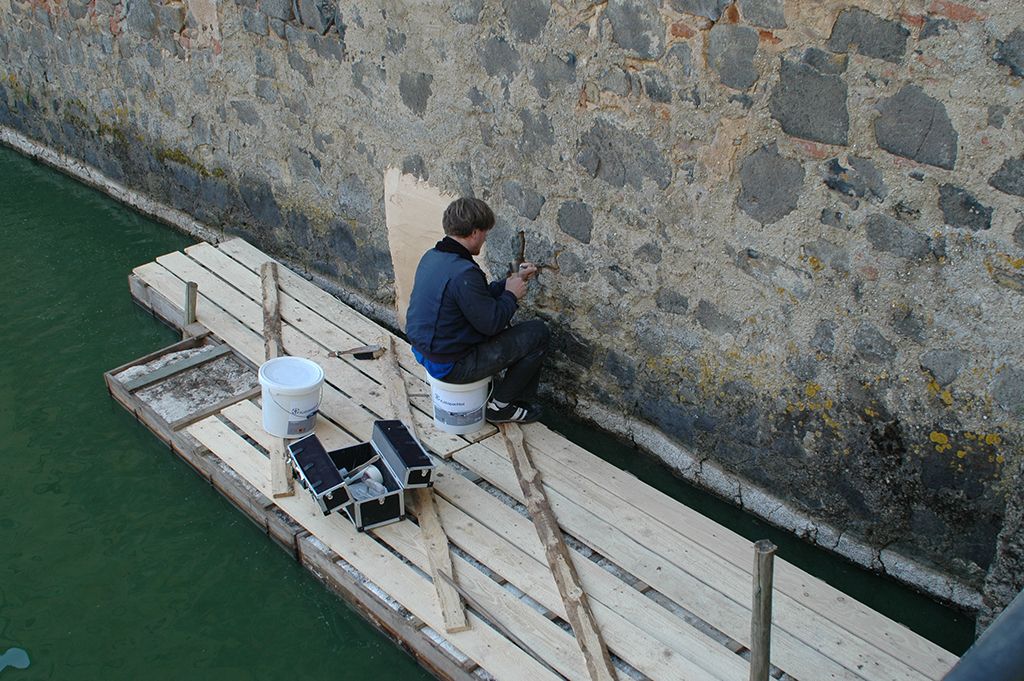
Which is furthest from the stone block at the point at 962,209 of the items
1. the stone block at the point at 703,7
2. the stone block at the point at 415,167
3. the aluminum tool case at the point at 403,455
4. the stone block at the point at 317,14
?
the stone block at the point at 317,14

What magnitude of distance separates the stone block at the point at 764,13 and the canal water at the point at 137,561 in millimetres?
2081

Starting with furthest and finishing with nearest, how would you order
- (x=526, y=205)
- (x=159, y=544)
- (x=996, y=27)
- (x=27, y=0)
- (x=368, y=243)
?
1. (x=27, y=0)
2. (x=368, y=243)
3. (x=526, y=205)
4. (x=159, y=544)
5. (x=996, y=27)

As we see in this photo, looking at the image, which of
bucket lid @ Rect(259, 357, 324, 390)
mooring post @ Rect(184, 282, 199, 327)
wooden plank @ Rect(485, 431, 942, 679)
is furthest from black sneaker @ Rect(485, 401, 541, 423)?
mooring post @ Rect(184, 282, 199, 327)

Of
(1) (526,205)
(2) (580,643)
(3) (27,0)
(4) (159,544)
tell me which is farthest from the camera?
(3) (27,0)

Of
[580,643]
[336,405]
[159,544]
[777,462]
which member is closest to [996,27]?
[777,462]

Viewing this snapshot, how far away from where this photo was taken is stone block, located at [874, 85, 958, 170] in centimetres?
325

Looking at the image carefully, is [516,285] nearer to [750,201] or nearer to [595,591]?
[750,201]

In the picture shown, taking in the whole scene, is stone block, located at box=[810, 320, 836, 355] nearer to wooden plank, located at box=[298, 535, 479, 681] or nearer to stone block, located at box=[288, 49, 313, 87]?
wooden plank, located at box=[298, 535, 479, 681]

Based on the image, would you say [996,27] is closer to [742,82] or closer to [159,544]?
[742,82]

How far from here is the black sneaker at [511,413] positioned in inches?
184

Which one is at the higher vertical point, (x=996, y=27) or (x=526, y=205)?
(x=996, y=27)

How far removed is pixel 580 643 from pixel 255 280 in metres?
3.24

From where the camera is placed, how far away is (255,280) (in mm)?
5875

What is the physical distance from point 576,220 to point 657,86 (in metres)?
0.78
